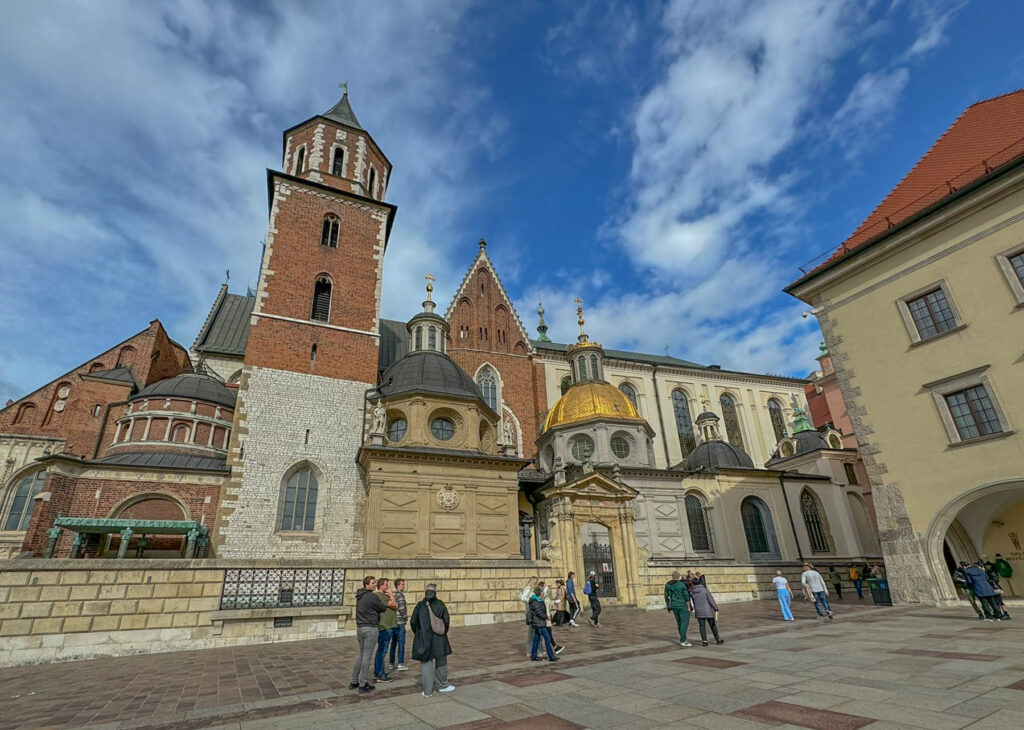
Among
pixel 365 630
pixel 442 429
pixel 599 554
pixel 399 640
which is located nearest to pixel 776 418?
pixel 599 554

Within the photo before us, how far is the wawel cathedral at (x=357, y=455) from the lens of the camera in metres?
18.1

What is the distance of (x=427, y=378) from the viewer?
2245 cm

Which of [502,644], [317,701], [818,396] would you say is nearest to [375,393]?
[502,644]

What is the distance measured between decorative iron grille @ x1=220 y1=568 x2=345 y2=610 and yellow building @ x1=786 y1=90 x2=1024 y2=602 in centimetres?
1568

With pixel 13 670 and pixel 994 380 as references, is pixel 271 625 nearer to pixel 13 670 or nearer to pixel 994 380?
pixel 13 670

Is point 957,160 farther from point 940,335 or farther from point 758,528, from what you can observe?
point 758,528

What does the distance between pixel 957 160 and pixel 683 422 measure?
81.4 feet

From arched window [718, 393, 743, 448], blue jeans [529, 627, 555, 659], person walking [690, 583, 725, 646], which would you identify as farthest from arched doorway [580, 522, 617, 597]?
arched window [718, 393, 743, 448]

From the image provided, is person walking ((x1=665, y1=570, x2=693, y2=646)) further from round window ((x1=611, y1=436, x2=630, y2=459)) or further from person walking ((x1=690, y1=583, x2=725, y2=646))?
round window ((x1=611, y1=436, x2=630, y2=459))

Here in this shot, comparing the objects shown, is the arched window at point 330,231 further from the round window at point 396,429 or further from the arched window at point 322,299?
the round window at point 396,429

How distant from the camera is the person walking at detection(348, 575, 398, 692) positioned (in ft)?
21.9

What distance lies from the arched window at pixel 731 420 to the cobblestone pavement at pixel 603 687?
29845mm

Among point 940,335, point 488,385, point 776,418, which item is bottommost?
point 940,335

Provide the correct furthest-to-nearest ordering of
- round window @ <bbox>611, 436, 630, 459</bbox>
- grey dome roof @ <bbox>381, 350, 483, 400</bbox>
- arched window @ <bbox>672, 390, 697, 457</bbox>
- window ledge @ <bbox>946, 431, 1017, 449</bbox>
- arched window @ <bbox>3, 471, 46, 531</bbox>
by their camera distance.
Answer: arched window @ <bbox>672, 390, 697, 457</bbox>
round window @ <bbox>611, 436, 630, 459</bbox>
grey dome roof @ <bbox>381, 350, 483, 400</bbox>
arched window @ <bbox>3, 471, 46, 531</bbox>
window ledge @ <bbox>946, 431, 1017, 449</bbox>
